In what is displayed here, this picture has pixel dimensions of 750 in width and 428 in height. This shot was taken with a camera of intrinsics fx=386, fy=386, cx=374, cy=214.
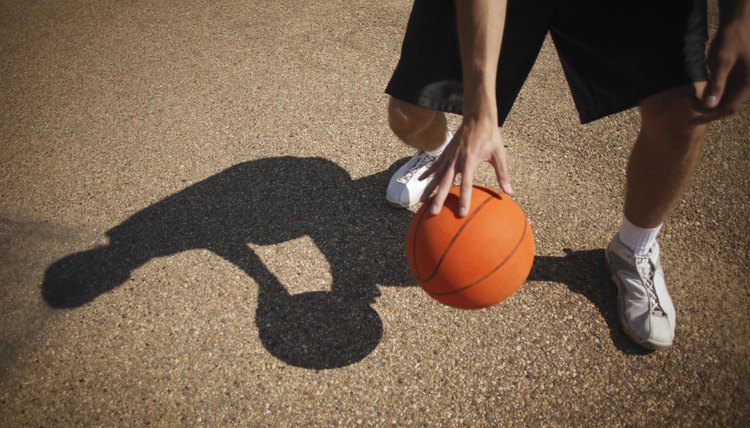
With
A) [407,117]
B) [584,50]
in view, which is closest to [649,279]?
[584,50]

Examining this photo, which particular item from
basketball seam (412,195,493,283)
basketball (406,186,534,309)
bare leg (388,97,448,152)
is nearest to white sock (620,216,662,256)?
basketball (406,186,534,309)

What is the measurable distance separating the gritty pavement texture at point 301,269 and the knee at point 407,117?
0.71m

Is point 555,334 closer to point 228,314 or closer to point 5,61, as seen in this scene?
point 228,314

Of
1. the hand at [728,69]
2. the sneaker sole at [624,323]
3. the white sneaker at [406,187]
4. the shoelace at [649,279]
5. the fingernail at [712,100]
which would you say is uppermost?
the hand at [728,69]

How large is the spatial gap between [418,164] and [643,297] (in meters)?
1.65

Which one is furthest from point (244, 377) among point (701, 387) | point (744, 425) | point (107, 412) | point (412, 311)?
point (744, 425)

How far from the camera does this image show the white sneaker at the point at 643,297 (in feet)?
7.07

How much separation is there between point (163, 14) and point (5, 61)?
177 cm

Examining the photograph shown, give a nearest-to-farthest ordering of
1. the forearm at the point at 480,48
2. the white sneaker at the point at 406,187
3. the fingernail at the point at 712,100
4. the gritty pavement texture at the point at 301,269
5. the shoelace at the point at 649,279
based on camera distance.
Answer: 1. the forearm at the point at 480,48
2. the fingernail at the point at 712,100
3. the gritty pavement texture at the point at 301,269
4. the shoelace at the point at 649,279
5. the white sneaker at the point at 406,187

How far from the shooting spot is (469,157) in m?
1.54

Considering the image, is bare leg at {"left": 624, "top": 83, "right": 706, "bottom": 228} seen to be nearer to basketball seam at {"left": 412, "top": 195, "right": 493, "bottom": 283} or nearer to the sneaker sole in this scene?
the sneaker sole

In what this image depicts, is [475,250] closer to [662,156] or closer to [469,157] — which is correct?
[469,157]

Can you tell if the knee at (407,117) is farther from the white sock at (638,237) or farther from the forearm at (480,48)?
the white sock at (638,237)

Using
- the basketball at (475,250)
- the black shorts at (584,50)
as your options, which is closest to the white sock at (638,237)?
the black shorts at (584,50)
